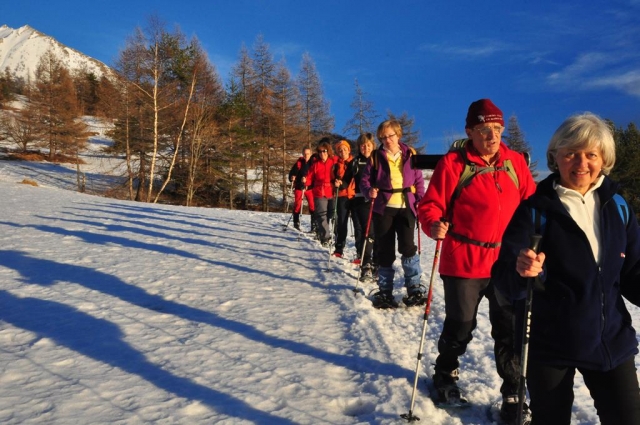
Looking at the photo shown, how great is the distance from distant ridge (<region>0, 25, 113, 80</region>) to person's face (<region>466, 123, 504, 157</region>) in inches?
5518

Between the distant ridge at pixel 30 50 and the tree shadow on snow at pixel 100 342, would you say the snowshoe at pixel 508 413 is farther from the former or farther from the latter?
the distant ridge at pixel 30 50

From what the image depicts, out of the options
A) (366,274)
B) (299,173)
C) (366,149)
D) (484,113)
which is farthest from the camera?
(299,173)

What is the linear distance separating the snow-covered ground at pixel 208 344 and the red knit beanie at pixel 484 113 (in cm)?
201

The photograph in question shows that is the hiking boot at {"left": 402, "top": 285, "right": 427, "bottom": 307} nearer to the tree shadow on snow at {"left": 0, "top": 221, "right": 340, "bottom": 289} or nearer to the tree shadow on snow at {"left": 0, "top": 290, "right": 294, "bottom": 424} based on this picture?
the tree shadow on snow at {"left": 0, "top": 221, "right": 340, "bottom": 289}

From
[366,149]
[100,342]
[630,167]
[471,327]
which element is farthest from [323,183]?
[630,167]

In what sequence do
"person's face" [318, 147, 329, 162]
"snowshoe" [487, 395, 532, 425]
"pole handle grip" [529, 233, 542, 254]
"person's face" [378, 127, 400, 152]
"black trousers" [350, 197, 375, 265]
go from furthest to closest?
1. "person's face" [318, 147, 329, 162]
2. "black trousers" [350, 197, 375, 265]
3. "person's face" [378, 127, 400, 152]
4. "snowshoe" [487, 395, 532, 425]
5. "pole handle grip" [529, 233, 542, 254]

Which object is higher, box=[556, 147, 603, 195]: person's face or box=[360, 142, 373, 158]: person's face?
box=[360, 142, 373, 158]: person's face

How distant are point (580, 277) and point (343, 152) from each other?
6.42 metres

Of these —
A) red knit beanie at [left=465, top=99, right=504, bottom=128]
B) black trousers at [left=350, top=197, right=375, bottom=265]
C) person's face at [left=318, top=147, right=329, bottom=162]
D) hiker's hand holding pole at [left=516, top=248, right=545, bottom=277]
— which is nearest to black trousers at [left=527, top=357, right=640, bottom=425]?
hiker's hand holding pole at [left=516, top=248, right=545, bottom=277]

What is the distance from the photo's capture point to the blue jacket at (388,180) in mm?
4918

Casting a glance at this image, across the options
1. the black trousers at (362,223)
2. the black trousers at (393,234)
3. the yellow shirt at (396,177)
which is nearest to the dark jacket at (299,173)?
the black trousers at (362,223)

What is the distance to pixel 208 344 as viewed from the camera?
12.5 feet

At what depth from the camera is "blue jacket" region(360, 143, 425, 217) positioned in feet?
16.1

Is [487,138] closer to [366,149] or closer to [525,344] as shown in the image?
[525,344]
